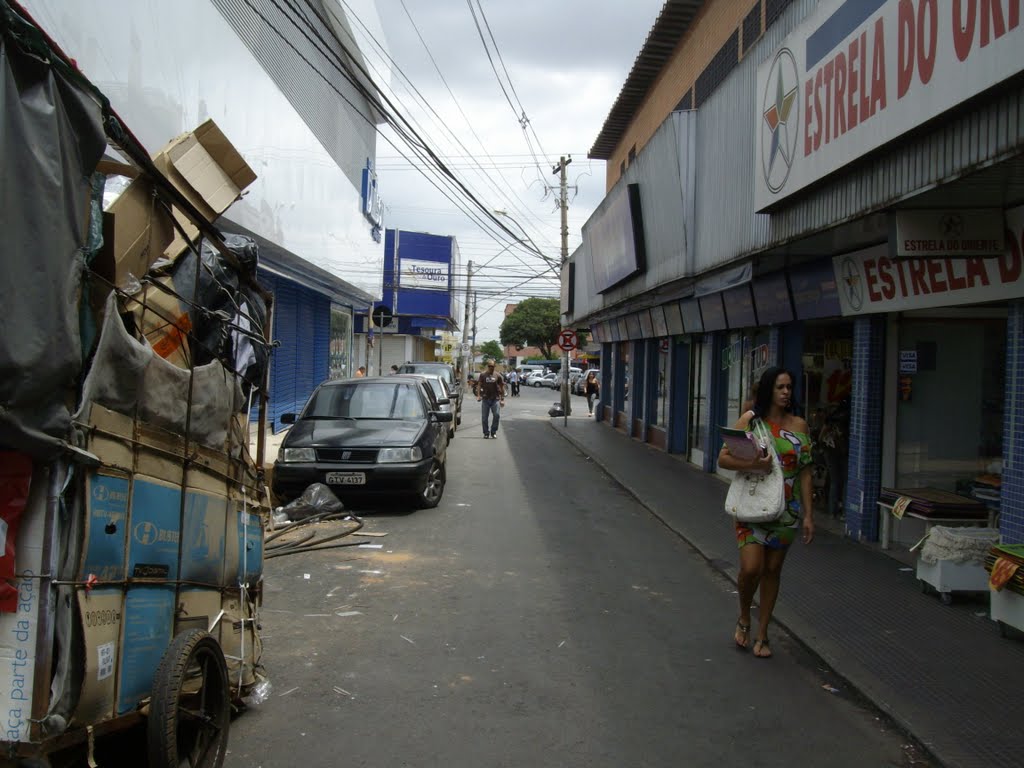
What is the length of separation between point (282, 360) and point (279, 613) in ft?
41.5

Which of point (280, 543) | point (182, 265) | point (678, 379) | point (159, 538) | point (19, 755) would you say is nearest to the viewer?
point (19, 755)

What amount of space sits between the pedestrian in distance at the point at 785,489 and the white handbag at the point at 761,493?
0.04m

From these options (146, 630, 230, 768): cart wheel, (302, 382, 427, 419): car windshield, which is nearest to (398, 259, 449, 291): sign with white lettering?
(302, 382, 427, 419): car windshield

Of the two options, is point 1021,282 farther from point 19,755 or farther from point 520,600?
point 19,755

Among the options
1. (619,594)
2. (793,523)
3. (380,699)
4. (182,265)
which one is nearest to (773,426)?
(793,523)

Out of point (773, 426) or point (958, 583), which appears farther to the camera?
point (958, 583)

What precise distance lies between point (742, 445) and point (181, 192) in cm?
350

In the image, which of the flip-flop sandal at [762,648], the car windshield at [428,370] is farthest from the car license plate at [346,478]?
the car windshield at [428,370]

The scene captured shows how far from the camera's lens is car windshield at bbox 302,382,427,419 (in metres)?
11.0

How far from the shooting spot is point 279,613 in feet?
20.0

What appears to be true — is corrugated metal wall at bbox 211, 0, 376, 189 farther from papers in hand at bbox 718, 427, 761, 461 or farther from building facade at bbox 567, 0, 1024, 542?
papers in hand at bbox 718, 427, 761, 461

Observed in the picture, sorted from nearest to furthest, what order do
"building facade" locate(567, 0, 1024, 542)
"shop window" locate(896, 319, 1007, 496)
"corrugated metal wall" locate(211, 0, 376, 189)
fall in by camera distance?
"building facade" locate(567, 0, 1024, 542) < "shop window" locate(896, 319, 1007, 496) < "corrugated metal wall" locate(211, 0, 376, 189)

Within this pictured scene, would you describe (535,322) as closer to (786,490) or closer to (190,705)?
(786,490)

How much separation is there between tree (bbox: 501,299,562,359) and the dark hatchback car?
8178cm
